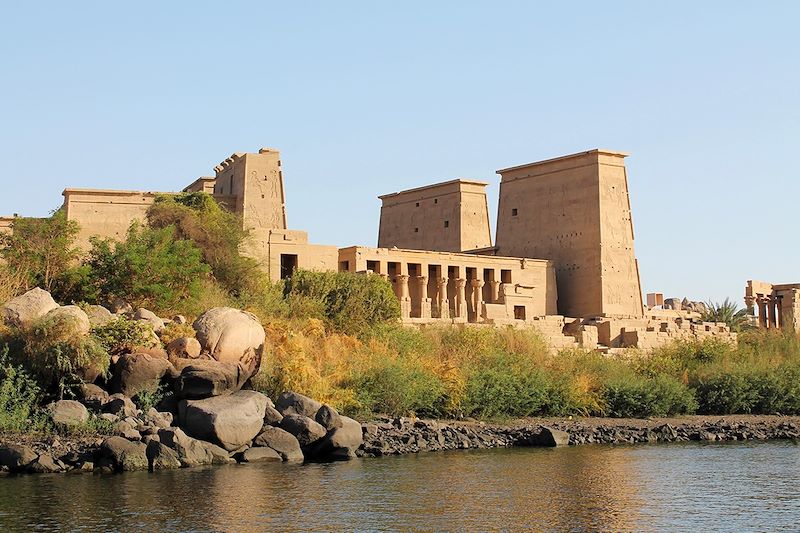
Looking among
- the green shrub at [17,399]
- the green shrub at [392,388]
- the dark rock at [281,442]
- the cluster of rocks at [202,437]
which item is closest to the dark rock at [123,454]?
the cluster of rocks at [202,437]

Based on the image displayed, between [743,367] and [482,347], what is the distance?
7.53 metres

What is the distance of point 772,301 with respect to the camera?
1866 inches

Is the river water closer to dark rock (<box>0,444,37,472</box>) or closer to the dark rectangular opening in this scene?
dark rock (<box>0,444,37,472</box>)

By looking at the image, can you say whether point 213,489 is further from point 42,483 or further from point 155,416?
point 155,416

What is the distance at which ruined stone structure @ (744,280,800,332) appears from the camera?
4586 cm

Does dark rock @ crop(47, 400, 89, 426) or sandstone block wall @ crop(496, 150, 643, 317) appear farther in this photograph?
sandstone block wall @ crop(496, 150, 643, 317)

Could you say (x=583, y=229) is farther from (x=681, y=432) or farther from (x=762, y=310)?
(x=681, y=432)

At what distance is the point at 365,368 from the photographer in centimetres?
2417

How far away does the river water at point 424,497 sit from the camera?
42.5ft

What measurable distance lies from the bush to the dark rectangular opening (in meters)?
3.72

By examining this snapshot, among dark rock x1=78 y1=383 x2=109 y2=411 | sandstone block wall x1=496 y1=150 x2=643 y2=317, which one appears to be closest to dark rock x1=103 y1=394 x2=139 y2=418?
dark rock x1=78 y1=383 x2=109 y2=411

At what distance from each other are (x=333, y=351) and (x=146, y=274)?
14.5 feet

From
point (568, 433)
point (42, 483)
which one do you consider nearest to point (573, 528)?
point (42, 483)

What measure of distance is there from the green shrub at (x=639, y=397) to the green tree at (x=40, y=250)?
13.1m
